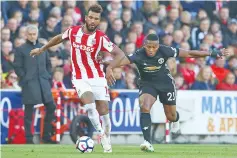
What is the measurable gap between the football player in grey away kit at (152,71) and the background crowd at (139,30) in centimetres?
429

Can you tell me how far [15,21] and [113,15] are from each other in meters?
3.04

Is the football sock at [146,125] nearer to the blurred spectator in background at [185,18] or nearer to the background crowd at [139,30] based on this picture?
the background crowd at [139,30]

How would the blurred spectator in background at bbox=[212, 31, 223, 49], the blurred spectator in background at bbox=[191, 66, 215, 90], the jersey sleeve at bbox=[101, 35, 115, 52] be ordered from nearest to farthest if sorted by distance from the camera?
1. the jersey sleeve at bbox=[101, 35, 115, 52]
2. the blurred spectator in background at bbox=[191, 66, 215, 90]
3. the blurred spectator in background at bbox=[212, 31, 223, 49]

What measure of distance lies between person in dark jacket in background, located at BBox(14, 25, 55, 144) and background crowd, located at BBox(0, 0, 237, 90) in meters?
0.77

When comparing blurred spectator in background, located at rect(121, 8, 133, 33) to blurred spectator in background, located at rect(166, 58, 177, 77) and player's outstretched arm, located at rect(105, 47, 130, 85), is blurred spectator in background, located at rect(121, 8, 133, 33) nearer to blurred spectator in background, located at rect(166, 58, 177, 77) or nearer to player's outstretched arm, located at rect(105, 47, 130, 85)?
blurred spectator in background, located at rect(166, 58, 177, 77)

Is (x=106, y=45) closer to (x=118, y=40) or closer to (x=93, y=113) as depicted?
(x=93, y=113)

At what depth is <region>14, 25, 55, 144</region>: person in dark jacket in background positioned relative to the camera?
20.3 meters

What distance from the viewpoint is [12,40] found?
2236 cm

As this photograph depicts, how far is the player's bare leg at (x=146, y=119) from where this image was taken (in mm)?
16500

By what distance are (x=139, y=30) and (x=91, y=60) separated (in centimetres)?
812

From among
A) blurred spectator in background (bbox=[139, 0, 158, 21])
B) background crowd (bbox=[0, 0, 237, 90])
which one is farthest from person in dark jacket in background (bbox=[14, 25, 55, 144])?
blurred spectator in background (bbox=[139, 0, 158, 21])

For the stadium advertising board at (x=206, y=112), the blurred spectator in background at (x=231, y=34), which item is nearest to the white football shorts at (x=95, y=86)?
the stadium advertising board at (x=206, y=112)

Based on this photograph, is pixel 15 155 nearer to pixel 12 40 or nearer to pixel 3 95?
pixel 3 95

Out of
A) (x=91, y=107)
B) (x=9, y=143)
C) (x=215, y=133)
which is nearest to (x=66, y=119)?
(x=9, y=143)
